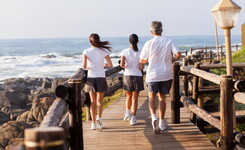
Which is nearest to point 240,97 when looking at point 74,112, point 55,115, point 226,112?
point 226,112

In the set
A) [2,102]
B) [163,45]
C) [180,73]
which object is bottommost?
[2,102]

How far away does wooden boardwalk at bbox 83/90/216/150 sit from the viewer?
4984 mm

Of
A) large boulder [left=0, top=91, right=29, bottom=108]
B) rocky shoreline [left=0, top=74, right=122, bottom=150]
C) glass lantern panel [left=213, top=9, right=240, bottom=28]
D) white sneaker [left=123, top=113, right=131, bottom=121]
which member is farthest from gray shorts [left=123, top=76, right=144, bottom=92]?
large boulder [left=0, top=91, right=29, bottom=108]

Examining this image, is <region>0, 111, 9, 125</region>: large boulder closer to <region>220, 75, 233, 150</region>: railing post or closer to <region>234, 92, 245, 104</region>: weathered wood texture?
<region>220, 75, 233, 150</region>: railing post

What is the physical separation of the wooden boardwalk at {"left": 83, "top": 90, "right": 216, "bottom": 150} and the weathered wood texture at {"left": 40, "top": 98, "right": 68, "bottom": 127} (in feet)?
5.18

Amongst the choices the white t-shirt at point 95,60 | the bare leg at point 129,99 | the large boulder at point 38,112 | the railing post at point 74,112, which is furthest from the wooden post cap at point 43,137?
the large boulder at point 38,112

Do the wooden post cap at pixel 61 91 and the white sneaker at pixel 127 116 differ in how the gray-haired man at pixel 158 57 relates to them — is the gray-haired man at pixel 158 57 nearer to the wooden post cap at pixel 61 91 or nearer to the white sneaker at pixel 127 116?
the white sneaker at pixel 127 116

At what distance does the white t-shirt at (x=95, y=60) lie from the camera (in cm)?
547

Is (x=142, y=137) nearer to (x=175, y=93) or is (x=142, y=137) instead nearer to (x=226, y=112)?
(x=175, y=93)

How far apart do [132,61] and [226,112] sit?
7.36 feet

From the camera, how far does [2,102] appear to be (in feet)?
59.2

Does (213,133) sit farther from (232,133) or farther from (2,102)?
(2,102)

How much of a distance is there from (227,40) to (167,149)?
172 cm

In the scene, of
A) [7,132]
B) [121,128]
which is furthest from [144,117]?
[7,132]
